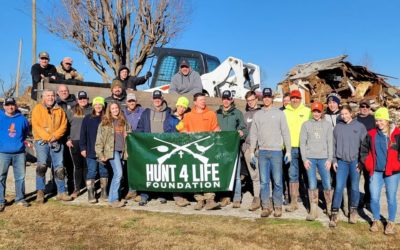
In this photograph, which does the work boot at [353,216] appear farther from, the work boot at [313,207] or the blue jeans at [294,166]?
the blue jeans at [294,166]

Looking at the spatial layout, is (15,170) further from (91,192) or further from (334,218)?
(334,218)

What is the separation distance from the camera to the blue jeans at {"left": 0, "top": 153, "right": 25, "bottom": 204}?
21.6 feet

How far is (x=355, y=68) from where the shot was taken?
821 inches

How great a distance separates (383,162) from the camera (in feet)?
17.6

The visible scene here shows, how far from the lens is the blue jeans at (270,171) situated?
238 inches

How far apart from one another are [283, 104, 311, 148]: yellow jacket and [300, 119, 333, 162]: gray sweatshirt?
298 millimetres

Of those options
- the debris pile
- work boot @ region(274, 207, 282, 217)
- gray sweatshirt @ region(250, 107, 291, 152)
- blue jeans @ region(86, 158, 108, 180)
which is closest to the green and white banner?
blue jeans @ region(86, 158, 108, 180)

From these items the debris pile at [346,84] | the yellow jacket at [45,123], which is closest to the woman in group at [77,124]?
the yellow jacket at [45,123]

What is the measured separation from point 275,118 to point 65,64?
206 inches

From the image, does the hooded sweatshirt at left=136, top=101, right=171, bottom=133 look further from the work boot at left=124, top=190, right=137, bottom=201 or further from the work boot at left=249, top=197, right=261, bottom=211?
the work boot at left=249, top=197, right=261, bottom=211

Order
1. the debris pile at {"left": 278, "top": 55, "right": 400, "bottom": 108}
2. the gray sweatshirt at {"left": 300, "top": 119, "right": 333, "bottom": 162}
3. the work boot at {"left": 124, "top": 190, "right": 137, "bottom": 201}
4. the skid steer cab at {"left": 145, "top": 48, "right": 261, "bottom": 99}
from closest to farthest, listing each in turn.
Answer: the gray sweatshirt at {"left": 300, "top": 119, "right": 333, "bottom": 162} < the work boot at {"left": 124, "top": 190, "right": 137, "bottom": 201} < the skid steer cab at {"left": 145, "top": 48, "right": 261, "bottom": 99} < the debris pile at {"left": 278, "top": 55, "right": 400, "bottom": 108}

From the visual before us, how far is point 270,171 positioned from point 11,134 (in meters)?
4.54

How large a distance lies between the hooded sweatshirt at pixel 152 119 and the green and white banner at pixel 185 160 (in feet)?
0.67

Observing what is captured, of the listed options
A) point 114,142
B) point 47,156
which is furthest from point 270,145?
point 47,156
